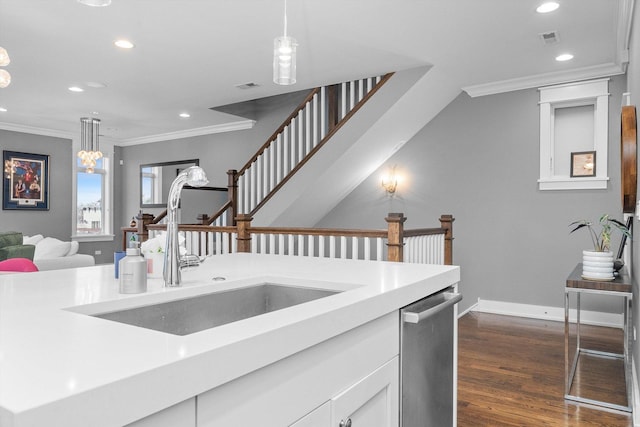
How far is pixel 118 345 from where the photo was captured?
2.39 ft

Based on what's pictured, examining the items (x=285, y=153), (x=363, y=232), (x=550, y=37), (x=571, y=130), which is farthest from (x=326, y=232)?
(x=571, y=130)

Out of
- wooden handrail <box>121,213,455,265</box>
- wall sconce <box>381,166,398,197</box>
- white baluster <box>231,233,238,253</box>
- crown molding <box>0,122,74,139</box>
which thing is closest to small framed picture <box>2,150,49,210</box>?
crown molding <box>0,122,74,139</box>

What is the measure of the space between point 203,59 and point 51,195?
5.53 metres

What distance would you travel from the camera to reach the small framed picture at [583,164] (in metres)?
4.87

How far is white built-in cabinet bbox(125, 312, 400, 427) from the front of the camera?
0.72m

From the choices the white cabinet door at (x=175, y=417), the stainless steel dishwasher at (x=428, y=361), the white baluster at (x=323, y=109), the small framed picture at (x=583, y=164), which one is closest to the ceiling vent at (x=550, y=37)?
the small framed picture at (x=583, y=164)

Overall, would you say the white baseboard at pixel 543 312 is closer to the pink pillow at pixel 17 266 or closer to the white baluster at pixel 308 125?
the white baluster at pixel 308 125

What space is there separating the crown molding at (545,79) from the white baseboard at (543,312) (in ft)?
8.32

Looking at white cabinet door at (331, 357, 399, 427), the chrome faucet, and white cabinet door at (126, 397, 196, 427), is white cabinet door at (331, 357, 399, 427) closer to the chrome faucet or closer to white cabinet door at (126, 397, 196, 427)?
white cabinet door at (126, 397, 196, 427)

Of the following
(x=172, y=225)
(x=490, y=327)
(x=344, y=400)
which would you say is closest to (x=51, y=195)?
(x=490, y=327)

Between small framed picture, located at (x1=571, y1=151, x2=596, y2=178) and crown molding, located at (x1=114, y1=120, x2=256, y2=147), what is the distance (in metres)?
4.82

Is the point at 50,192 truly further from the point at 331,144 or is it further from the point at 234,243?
the point at 331,144

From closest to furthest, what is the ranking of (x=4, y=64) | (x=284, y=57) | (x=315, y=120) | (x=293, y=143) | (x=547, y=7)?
(x=284, y=57)
(x=4, y=64)
(x=547, y=7)
(x=315, y=120)
(x=293, y=143)

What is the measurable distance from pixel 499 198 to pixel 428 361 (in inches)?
171
